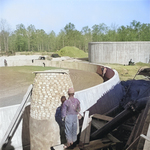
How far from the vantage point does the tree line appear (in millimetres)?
55875

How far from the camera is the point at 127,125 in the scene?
19.4 feet

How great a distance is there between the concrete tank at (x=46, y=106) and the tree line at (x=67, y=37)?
52.1m

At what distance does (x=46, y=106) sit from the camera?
4.42 metres

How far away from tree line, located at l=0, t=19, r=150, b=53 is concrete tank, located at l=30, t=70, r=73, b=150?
5205 cm

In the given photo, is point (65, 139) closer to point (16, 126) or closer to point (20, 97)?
point (16, 126)

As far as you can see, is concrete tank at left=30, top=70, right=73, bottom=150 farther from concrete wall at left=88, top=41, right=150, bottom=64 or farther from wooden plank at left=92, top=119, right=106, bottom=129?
concrete wall at left=88, top=41, right=150, bottom=64

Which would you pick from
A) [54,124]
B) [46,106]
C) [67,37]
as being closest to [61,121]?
[54,124]

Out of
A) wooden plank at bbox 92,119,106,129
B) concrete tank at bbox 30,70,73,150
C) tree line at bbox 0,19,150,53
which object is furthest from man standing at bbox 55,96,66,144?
tree line at bbox 0,19,150,53

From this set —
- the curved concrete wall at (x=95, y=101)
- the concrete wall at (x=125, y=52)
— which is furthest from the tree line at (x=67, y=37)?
the curved concrete wall at (x=95, y=101)

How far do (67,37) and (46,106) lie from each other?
6375 centimetres

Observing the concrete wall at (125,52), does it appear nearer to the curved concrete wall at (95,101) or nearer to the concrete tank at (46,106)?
the curved concrete wall at (95,101)

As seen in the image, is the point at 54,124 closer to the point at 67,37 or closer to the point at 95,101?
the point at 95,101

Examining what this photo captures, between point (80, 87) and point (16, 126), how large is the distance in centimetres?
921

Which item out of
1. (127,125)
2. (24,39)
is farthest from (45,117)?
(24,39)
